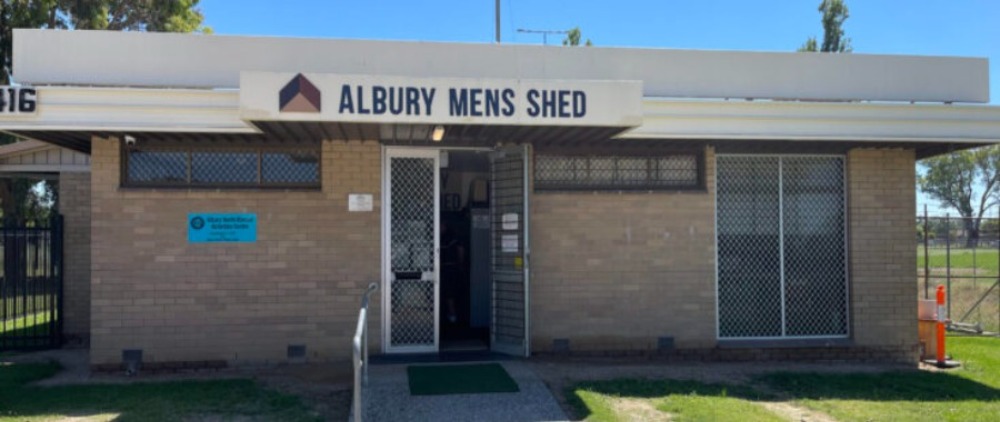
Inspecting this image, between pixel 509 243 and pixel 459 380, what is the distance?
193 cm

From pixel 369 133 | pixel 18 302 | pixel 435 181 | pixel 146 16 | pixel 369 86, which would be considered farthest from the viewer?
pixel 146 16

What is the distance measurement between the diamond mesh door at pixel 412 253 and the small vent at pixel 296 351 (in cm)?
99

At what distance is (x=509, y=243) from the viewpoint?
28.9ft

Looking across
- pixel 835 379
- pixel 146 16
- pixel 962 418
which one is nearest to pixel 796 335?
pixel 835 379

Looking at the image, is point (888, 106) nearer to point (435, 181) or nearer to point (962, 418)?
point (962, 418)

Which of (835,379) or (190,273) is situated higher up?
(190,273)

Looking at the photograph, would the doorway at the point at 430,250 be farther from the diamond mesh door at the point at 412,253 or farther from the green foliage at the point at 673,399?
the green foliage at the point at 673,399

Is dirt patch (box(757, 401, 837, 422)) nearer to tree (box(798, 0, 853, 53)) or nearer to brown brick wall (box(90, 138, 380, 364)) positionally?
brown brick wall (box(90, 138, 380, 364))

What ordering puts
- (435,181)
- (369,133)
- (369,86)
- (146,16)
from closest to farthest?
(369,86), (369,133), (435,181), (146,16)

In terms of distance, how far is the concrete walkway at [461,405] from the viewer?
627cm

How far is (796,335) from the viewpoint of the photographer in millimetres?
9367

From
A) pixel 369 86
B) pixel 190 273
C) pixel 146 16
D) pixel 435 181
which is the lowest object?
pixel 190 273

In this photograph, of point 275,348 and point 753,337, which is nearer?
point 275,348

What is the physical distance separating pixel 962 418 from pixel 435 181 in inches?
229
